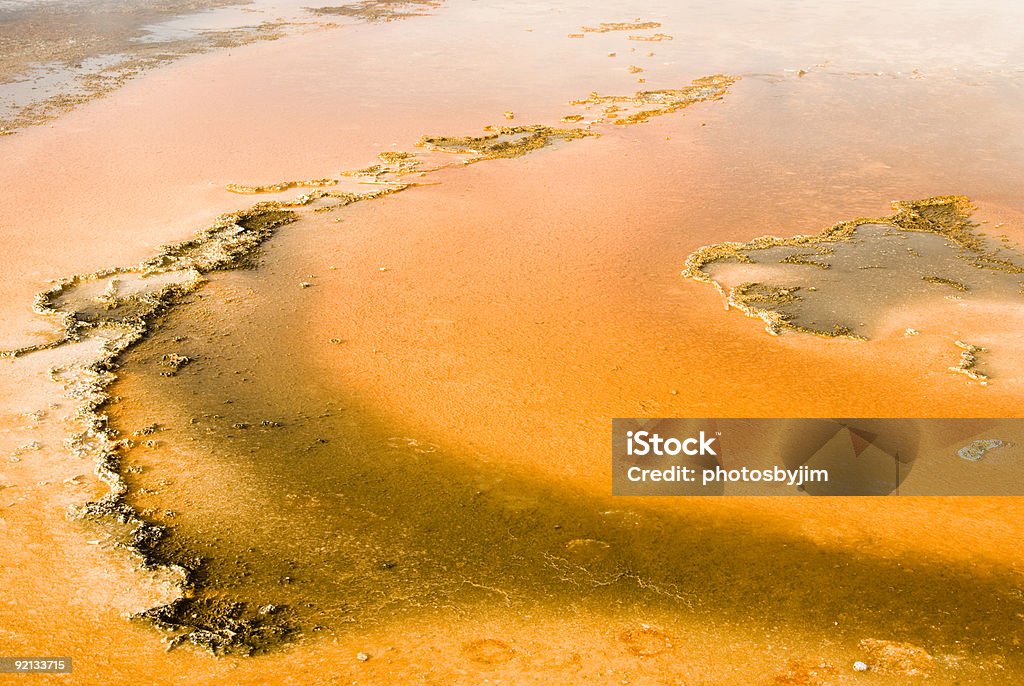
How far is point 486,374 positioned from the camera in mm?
4918

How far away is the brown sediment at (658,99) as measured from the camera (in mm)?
9844

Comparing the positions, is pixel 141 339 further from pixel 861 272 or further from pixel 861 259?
pixel 861 259

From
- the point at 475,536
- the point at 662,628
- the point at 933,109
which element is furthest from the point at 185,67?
the point at 662,628

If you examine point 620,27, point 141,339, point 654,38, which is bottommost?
point 141,339

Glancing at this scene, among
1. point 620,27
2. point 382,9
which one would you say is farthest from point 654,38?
point 382,9

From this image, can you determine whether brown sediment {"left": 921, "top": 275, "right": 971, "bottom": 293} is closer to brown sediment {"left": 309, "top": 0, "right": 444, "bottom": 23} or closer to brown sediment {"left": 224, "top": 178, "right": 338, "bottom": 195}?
brown sediment {"left": 224, "top": 178, "right": 338, "bottom": 195}

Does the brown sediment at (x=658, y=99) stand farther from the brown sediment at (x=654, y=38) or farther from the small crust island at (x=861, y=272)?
the small crust island at (x=861, y=272)

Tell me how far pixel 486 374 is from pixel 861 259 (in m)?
2.89

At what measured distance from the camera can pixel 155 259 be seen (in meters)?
6.06

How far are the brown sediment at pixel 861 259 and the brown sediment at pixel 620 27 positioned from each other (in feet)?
26.2

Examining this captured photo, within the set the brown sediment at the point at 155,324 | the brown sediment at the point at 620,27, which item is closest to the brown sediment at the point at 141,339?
the brown sediment at the point at 155,324

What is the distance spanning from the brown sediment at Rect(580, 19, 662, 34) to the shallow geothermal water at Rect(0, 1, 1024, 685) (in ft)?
14.0

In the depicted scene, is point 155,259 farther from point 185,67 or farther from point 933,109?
point 933,109

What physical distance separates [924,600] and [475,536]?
1.68 metres
